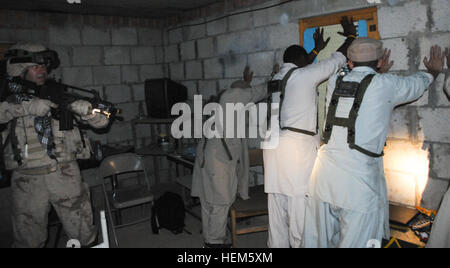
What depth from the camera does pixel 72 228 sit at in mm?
2783

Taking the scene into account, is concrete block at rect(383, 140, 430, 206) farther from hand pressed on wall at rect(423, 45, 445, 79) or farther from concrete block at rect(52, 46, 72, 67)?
concrete block at rect(52, 46, 72, 67)

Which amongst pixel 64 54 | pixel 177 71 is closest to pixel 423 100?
pixel 177 71

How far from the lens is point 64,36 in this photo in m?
4.38

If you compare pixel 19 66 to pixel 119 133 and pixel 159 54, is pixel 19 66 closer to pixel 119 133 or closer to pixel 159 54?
pixel 119 133

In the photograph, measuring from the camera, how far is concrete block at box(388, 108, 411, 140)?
262 centimetres

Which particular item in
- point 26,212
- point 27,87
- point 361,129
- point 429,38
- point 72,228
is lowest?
point 72,228

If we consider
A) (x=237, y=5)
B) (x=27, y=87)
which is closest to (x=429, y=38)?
(x=237, y=5)

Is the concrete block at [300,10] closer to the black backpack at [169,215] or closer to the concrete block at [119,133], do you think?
the black backpack at [169,215]

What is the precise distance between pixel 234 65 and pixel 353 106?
2.19 m

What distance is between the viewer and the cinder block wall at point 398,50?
95.7 inches

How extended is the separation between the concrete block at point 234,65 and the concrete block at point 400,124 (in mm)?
1731

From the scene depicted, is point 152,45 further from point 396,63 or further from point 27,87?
point 396,63

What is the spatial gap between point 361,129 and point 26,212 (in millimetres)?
2360

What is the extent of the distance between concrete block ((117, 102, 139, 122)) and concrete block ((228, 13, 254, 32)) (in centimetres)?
185
